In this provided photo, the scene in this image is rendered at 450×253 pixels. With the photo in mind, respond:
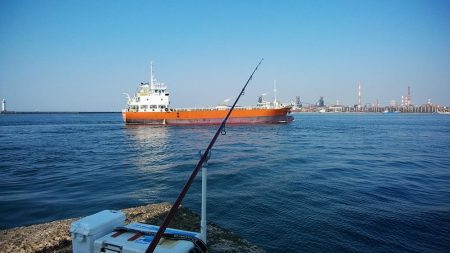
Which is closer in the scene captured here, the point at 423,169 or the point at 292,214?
the point at 292,214

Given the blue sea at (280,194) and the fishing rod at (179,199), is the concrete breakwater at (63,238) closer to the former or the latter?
the blue sea at (280,194)

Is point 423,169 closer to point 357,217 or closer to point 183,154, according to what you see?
point 357,217

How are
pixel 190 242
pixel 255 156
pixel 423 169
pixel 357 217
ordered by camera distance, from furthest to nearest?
pixel 255 156, pixel 423 169, pixel 357 217, pixel 190 242

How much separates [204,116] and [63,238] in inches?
1770

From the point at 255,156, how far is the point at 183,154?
553 centimetres

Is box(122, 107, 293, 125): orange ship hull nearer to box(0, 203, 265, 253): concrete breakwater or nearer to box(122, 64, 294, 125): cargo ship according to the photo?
box(122, 64, 294, 125): cargo ship

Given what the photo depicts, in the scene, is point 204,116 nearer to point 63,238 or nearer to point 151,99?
point 151,99

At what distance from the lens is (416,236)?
A: 714cm

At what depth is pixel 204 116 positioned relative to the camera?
50062 mm

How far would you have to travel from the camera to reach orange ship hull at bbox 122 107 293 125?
5000 cm

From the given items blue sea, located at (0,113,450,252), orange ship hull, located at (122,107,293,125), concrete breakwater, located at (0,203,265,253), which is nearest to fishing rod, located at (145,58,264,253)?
concrete breakwater, located at (0,203,265,253)

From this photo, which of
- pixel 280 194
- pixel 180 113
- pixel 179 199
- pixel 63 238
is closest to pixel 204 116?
pixel 180 113

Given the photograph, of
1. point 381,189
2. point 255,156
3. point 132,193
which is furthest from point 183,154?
point 381,189

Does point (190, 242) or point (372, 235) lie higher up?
point (190, 242)
